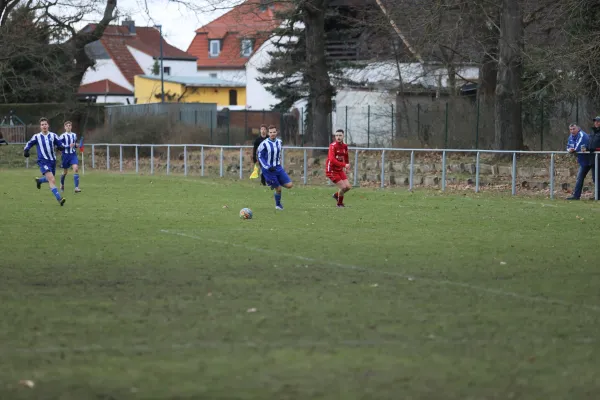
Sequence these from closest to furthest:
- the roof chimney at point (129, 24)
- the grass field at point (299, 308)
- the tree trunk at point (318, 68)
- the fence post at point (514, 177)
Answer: the grass field at point (299, 308) < the fence post at point (514, 177) < the tree trunk at point (318, 68) < the roof chimney at point (129, 24)

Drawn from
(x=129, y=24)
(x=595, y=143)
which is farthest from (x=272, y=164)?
(x=129, y=24)

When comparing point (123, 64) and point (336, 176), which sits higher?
point (123, 64)

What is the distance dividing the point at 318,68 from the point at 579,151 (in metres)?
14.4

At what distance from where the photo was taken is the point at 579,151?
24.0m

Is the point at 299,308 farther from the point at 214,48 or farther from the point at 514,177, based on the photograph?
the point at 214,48

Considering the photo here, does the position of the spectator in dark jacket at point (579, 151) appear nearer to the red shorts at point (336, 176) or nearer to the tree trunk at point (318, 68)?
the red shorts at point (336, 176)

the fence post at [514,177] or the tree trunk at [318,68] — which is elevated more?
the tree trunk at [318,68]

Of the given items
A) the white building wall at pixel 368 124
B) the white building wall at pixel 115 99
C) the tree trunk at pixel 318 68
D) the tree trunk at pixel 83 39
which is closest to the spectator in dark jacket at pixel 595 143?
the white building wall at pixel 368 124

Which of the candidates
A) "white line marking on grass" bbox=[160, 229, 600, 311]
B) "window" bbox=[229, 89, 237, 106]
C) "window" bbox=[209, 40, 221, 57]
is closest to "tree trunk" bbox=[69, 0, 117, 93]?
"window" bbox=[229, 89, 237, 106]

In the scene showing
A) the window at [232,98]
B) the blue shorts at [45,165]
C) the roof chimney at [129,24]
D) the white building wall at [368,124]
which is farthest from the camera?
the window at [232,98]

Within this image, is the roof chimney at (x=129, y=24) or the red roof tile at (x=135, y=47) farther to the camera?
the red roof tile at (x=135, y=47)

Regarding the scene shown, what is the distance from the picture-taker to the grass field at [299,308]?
6.65 metres

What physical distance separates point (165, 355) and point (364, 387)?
1587 millimetres

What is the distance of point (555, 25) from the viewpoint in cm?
2797
